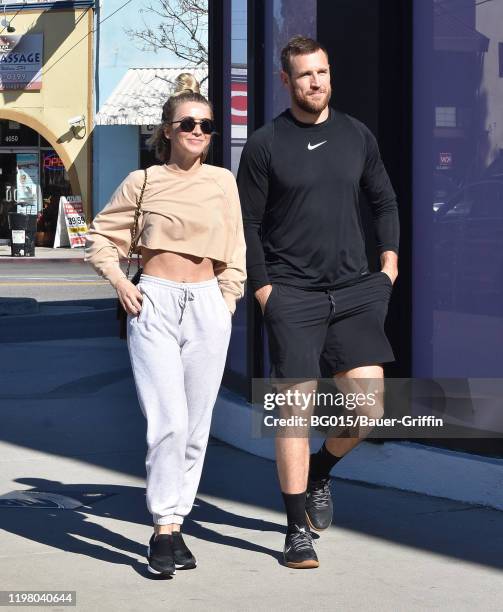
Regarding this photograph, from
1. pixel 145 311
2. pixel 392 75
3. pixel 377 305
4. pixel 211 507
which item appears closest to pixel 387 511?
pixel 211 507

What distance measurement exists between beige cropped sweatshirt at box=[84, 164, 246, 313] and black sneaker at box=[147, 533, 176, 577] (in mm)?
924

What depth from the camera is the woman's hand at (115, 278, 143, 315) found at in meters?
4.92

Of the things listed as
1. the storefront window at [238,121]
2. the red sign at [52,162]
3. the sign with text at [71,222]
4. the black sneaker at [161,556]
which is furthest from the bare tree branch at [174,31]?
the black sneaker at [161,556]

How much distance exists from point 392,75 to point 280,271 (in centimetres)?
176

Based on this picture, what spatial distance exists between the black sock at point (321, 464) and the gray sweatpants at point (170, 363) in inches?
25.5

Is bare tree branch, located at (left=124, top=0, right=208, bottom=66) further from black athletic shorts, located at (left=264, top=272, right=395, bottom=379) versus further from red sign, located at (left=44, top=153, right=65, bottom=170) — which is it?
black athletic shorts, located at (left=264, top=272, right=395, bottom=379)

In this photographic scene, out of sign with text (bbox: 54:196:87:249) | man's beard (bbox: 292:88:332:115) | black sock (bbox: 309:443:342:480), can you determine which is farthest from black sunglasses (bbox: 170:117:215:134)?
sign with text (bbox: 54:196:87:249)

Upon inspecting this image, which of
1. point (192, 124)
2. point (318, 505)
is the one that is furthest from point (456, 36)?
point (318, 505)

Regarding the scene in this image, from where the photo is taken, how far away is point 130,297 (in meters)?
4.93

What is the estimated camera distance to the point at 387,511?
5941mm

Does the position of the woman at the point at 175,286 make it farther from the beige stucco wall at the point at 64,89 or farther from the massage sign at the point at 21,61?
the massage sign at the point at 21,61

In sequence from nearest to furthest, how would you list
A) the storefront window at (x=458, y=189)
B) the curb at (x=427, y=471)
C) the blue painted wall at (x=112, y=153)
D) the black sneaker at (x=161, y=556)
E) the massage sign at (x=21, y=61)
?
the black sneaker at (x=161, y=556)
the curb at (x=427, y=471)
the storefront window at (x=458, y=189)
the blue painted wall at (x=112, y=153)
the massage sign at (x=21, y=61)

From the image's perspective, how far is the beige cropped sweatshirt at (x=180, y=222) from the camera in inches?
195

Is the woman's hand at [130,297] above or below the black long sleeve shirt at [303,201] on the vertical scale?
below
